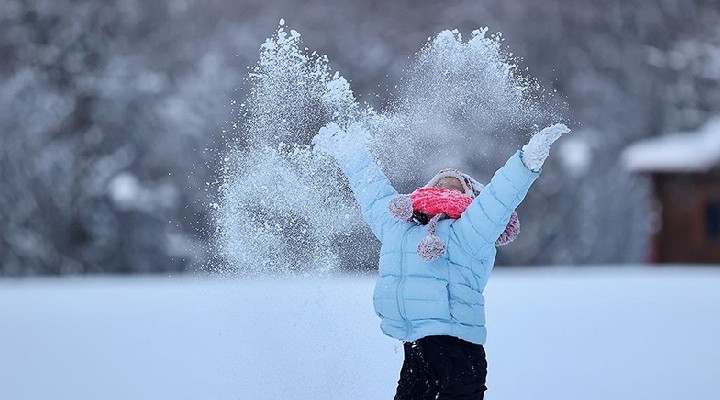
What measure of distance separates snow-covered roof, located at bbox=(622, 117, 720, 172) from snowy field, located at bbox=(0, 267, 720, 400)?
14778 millimetres

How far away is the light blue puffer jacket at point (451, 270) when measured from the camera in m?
3.95

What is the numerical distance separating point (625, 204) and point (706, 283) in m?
12.4

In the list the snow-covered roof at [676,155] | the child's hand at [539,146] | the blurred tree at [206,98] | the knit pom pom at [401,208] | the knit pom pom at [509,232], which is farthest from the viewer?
the snow-covered roof at [676,155]

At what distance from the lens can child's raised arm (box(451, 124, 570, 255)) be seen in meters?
3.89

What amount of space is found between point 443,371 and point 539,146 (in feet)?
2.68

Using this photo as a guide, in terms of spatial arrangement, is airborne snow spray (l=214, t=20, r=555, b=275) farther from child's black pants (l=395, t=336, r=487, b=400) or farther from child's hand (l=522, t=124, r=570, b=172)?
child's black pants (l=395, t=336, r=487, b=400)

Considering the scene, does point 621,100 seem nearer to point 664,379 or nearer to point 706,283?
point 706,283

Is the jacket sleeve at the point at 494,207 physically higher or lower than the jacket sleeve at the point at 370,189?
lower

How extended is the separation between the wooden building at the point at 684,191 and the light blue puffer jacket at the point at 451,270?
2254cm

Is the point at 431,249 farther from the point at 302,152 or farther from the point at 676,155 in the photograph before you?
the point at 676,155

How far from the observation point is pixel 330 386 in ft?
16.8

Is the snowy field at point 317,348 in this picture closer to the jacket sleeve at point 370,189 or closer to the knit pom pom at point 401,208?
the jacket sleeve at point 370,189

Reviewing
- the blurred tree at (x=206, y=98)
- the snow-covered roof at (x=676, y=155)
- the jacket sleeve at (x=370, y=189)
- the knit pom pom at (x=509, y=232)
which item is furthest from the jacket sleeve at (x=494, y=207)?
the snow-covered roof at (x=676, y=155)

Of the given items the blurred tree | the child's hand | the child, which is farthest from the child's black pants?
the blurred tree
